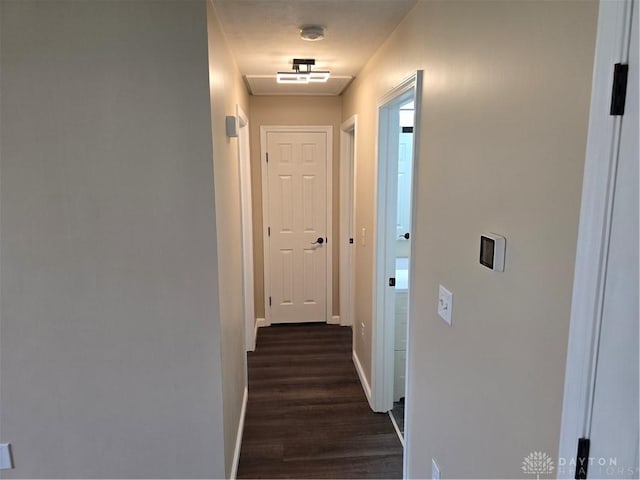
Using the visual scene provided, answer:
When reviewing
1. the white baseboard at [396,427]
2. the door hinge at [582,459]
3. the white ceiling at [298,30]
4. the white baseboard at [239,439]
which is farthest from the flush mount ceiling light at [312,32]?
the white baseboard at [396,427]

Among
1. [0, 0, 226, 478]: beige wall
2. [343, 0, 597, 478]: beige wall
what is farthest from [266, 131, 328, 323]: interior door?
[0, 0, 226, 478]: beige wall

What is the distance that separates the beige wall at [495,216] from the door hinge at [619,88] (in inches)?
2.6

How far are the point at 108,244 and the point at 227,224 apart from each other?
2.01 ft

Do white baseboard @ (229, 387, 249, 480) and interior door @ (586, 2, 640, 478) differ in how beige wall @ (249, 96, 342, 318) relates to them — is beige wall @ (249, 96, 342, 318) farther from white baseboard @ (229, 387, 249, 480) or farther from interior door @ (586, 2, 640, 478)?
interior door @ (586, 2, 640, 478)

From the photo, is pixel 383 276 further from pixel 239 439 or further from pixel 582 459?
pixel 582 459

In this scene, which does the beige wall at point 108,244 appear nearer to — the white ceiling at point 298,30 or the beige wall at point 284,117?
the white ceiling at point 298,30

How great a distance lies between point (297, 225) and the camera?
4.34 meters

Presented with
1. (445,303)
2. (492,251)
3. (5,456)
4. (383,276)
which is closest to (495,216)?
(492,251)

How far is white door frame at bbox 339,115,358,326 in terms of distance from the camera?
4141mm

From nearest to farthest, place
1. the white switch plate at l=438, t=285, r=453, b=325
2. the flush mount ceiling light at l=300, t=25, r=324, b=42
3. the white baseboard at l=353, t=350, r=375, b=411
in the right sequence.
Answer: the white switch plate at l=438, t=285, r=453, b=325
the flush mount ceiling light at l=300, t=25, r=324, b=42
the white baseboard at l=353, t=350, r=375, b=411

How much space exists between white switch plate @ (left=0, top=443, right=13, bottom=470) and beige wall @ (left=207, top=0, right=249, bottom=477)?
0.98m

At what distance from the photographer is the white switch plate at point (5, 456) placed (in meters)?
1.87

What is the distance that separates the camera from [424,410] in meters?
1.81

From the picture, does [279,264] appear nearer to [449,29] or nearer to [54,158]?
[54,158]
